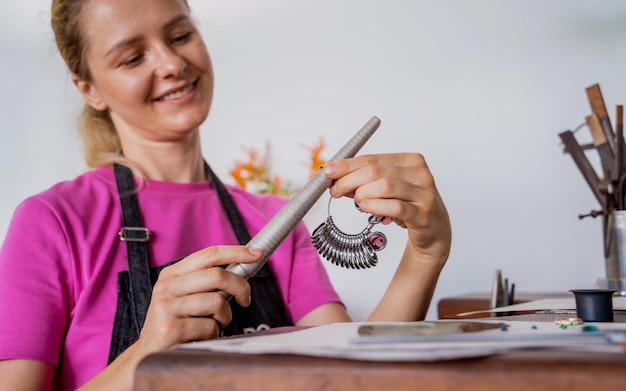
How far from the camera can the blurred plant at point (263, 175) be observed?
2252 mm

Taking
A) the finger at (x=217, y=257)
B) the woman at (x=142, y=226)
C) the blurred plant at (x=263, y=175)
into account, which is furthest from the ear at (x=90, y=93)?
the blurred plant at (x=263, y=175)

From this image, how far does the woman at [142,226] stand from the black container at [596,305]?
0.18 metres

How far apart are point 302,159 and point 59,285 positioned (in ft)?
4.77

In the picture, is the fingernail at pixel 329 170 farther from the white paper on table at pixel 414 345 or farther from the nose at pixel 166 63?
the nose at pixel 166 63

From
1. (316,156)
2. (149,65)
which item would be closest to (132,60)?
(149,65)

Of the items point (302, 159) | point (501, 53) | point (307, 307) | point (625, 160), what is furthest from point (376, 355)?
point (302, 159)

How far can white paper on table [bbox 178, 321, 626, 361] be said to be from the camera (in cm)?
35

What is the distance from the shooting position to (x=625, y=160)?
1236mm

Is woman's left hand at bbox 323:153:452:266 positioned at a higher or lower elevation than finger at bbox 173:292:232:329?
higher

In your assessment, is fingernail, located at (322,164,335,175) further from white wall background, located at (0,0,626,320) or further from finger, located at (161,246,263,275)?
white wall background, located at (0,0,626,320)

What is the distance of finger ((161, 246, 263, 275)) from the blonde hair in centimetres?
55

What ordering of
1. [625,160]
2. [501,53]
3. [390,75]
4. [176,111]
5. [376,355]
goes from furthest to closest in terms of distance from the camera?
[390,75] → [501,53] → [625,160] → [176,111] → [376,355]

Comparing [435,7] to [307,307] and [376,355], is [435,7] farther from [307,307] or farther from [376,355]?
[376,355]

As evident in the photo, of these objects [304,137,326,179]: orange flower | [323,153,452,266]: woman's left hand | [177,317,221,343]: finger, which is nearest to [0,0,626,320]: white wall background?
[304,137,326,179]: orange flower
